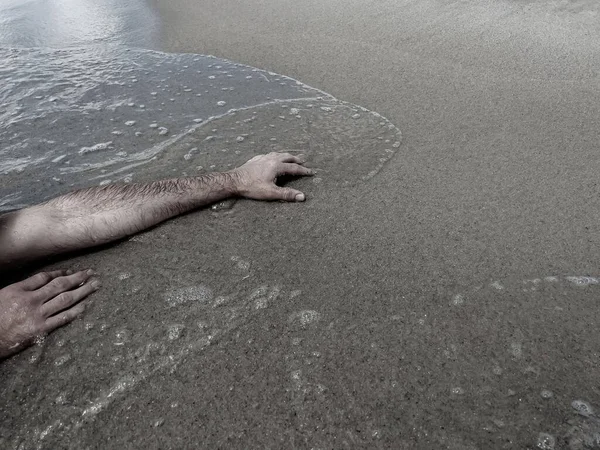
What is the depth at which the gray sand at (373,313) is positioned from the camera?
1429 mm

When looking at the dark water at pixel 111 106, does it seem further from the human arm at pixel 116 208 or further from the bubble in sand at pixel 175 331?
the bubble in sand at pixel 175 331

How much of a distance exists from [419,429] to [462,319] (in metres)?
0.49

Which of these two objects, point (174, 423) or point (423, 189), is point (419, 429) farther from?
point (423, 189)

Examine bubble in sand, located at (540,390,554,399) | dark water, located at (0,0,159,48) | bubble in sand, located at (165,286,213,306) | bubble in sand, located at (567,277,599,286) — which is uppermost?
dark water, located at (0,0,159,48)

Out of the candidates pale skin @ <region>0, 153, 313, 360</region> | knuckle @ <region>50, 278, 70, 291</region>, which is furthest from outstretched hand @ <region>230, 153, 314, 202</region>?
knuckle @ <region>50, 278, 70, 291</region>

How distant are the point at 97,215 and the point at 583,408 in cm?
204

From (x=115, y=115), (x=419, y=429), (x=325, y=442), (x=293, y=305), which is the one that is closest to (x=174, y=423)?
(x=325, y=442)

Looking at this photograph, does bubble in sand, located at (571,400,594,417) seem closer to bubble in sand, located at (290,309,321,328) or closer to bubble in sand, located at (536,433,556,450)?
bubble in sand, located at (536,433,556,450)

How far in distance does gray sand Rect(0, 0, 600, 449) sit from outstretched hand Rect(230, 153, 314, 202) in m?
0.07

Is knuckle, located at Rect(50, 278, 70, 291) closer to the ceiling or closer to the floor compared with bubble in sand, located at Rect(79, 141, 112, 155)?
closer to the ceiling

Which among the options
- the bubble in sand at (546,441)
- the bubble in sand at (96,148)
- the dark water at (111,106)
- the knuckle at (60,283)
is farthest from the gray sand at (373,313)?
the bubble in sand at (96,148)

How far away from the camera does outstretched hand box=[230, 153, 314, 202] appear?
7.81 ft

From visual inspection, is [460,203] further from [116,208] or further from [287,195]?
[116,208]

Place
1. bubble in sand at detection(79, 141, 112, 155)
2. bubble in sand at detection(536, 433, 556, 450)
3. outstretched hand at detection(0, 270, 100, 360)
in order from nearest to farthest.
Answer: bubble in sand at detection(536, 433, 556, 450) → outstretched hand at detection(0, 270, 100, 360) → bubble in sand at detection(79, 141, 112, 155)
